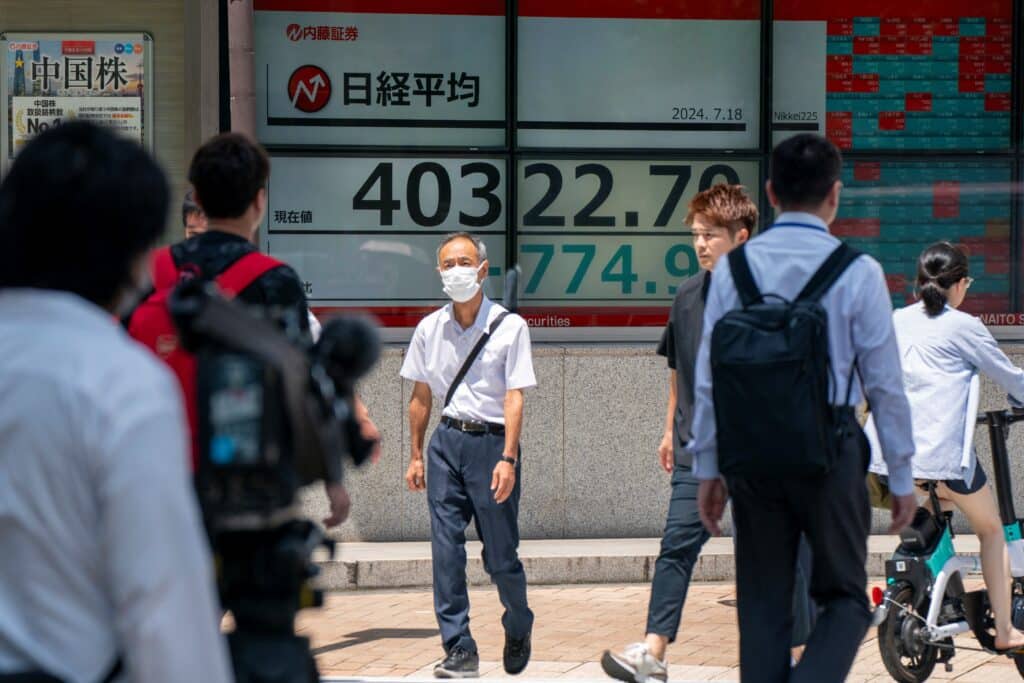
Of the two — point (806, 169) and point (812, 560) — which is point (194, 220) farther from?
point (812, 560)

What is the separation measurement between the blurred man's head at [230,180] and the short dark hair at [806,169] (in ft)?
4.77

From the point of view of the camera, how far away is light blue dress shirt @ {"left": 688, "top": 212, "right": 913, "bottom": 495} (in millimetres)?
4500

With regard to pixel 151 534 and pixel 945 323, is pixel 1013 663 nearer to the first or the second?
pixel 945 323

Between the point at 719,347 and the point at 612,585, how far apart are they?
5.07 meters

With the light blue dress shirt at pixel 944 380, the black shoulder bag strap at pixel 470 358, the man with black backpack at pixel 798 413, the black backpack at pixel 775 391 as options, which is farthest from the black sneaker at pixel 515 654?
the black backpack at pixel 775 391

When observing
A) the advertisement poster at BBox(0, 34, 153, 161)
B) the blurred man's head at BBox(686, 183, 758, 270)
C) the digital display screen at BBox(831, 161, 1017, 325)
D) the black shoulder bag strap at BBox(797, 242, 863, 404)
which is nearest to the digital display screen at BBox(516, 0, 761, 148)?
the digital display screen at BBox(831, 161, 1017, 325)

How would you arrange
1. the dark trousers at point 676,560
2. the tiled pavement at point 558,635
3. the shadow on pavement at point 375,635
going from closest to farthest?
the dark trousers at point 676,560
the tiled pavement at point 558,635
the shadow on pavement at point 375,635

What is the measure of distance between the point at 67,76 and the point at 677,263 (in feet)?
12.8

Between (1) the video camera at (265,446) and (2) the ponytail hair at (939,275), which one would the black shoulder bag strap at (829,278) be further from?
(2) the ponytail hair at (939,275)

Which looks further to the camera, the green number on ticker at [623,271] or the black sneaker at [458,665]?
the green number on ticker at [623,271]

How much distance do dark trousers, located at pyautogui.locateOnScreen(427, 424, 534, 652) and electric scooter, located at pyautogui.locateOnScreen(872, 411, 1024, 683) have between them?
1464 mm

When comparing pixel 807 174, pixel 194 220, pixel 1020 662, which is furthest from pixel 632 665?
pixel 194 220

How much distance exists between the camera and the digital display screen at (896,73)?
1062 cm

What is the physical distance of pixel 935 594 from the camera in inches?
266
